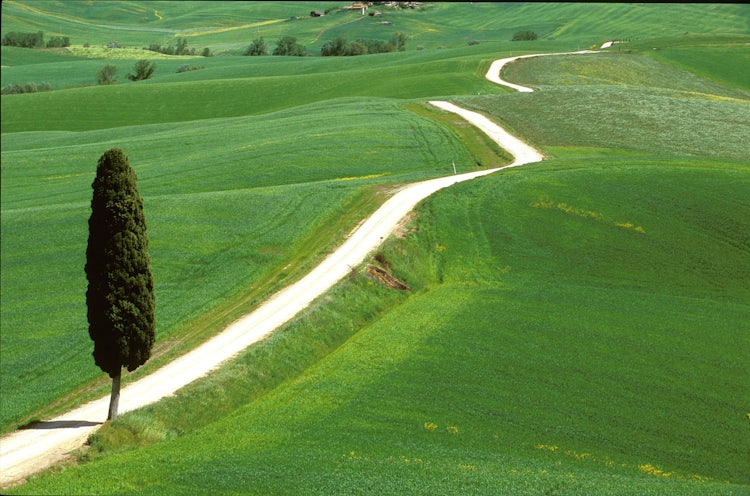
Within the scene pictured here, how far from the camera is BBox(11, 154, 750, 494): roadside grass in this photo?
23859 mm

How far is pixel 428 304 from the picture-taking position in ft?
133

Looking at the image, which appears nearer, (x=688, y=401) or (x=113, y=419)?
(x=113, y=419)

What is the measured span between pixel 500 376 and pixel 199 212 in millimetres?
27784

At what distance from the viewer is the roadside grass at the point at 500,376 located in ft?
78.3

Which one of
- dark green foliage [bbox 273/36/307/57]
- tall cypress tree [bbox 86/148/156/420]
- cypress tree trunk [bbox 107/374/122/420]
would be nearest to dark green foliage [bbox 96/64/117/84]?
dark green foliage [bbox 273/36/307/57]

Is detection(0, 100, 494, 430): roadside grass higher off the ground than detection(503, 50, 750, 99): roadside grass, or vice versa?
detection(503, 50, 750, 99): roadside grass

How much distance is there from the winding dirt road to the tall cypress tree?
2.06 meters

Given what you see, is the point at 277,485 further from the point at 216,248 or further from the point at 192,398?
the point at 216,248

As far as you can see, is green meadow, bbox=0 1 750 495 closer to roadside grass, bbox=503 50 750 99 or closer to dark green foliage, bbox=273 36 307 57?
roadside grass, bbox=503 50 750 99

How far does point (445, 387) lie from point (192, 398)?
9.82m

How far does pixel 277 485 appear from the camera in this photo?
22.3 m

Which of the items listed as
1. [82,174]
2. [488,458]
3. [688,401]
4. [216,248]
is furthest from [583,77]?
[488,458]

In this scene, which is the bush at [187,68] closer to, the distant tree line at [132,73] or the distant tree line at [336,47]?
the distant tree line at [132,73]

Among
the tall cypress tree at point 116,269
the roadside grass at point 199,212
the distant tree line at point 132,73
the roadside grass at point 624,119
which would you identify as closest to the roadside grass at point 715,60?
the roadside grass at point 624,119
